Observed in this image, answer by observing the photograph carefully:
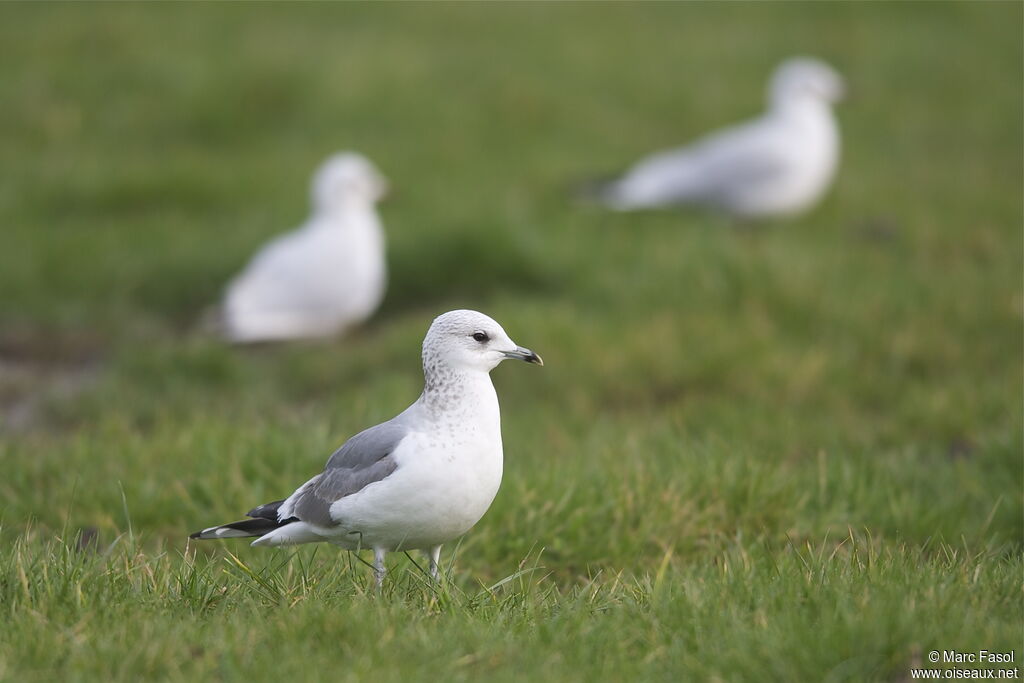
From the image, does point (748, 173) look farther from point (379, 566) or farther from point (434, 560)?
point (379, 566)

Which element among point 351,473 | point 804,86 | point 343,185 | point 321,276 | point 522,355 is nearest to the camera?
point 351,473

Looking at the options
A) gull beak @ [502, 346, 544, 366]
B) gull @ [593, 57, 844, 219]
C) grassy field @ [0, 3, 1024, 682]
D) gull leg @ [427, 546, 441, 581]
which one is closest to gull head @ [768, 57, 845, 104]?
gull @ [593, 57, 844, 219]

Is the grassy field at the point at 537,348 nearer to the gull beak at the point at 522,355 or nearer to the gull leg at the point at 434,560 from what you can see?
the gull leg at the point at 434,560

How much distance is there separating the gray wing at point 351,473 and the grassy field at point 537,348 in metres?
0.17

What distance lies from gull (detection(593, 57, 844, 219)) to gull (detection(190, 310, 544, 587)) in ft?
19.3

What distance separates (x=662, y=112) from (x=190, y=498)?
27.9 feet

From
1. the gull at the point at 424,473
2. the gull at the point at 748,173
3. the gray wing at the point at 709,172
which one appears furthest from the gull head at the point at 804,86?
the gull at the point at 424,473

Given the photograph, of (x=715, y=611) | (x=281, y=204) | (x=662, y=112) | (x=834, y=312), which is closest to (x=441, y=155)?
(x=281, y=204)

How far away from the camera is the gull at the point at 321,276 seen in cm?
789

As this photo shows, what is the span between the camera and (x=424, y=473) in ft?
11.6

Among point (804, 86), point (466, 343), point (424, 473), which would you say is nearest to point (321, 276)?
point (466, 343)

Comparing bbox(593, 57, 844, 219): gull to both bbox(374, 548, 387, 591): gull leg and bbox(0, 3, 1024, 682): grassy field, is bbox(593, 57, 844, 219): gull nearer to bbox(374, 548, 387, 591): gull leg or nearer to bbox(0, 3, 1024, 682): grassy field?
bbox(0, 3, 1024, 682): grassy field

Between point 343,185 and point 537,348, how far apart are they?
1923 mm

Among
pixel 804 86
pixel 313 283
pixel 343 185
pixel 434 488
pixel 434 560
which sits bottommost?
pixel 434 560
